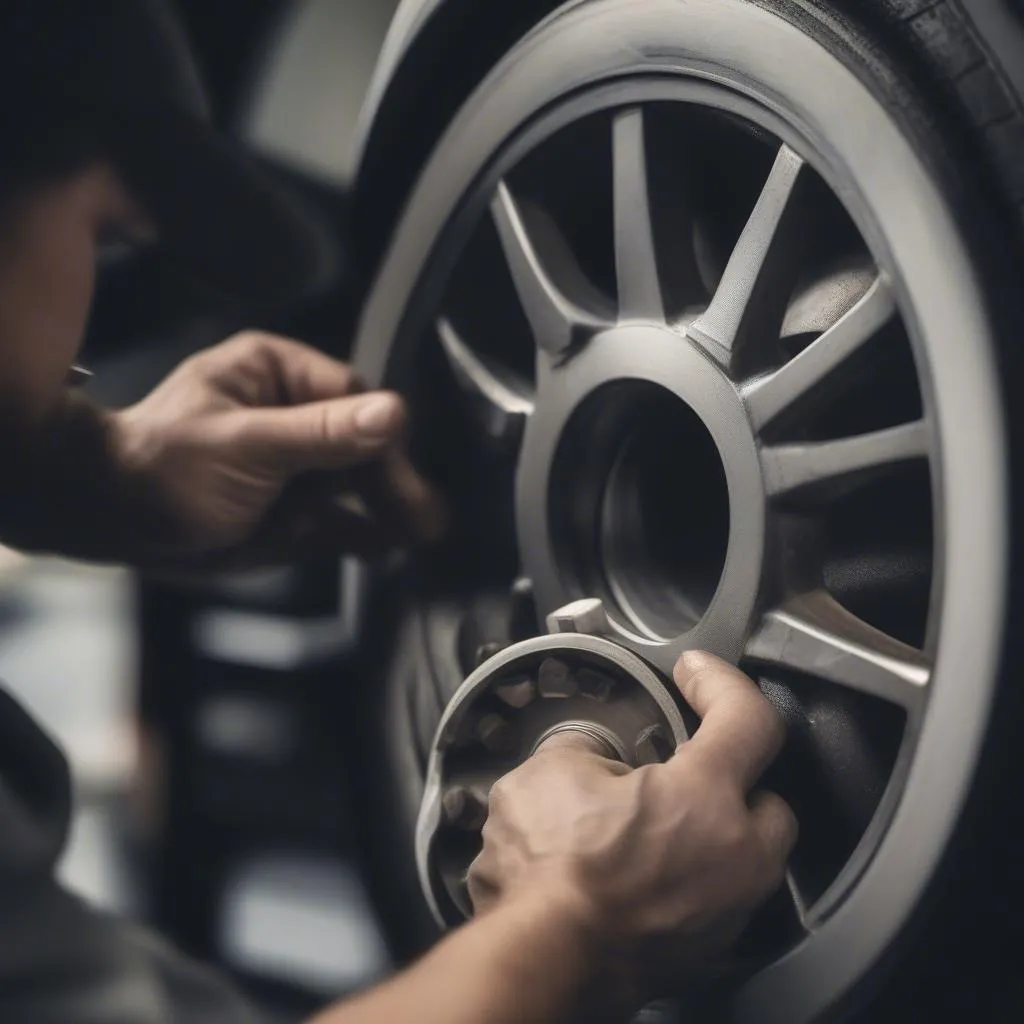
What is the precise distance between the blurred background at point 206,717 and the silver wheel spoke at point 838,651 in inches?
17.4

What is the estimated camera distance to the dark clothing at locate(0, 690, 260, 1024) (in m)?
0.59

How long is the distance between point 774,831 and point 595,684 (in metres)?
0.14

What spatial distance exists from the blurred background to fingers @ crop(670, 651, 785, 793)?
1.33ft

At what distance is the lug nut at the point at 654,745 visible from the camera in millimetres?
678

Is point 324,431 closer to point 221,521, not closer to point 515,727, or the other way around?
point 221,521

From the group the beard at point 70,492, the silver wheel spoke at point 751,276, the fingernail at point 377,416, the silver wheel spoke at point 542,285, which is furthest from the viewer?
the beard at point 70,492

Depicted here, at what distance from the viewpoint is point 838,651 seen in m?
0.62

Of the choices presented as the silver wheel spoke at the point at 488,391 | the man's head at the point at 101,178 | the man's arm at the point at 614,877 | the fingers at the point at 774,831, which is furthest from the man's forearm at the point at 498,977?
the man's head at the point at 101,178

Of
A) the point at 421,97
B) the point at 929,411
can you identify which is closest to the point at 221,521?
the point at 421,97

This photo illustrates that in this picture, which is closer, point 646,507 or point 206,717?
point 646,507

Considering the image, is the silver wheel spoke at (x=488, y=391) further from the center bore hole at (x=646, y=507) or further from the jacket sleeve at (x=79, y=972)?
the jacket sleeve at (x=79, y=972)

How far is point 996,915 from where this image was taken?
600mm

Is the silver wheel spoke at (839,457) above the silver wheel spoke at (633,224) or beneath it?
beneath

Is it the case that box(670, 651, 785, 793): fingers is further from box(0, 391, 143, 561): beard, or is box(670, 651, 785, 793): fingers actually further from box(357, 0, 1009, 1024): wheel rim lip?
box(0, 391, 143, 561): beard
